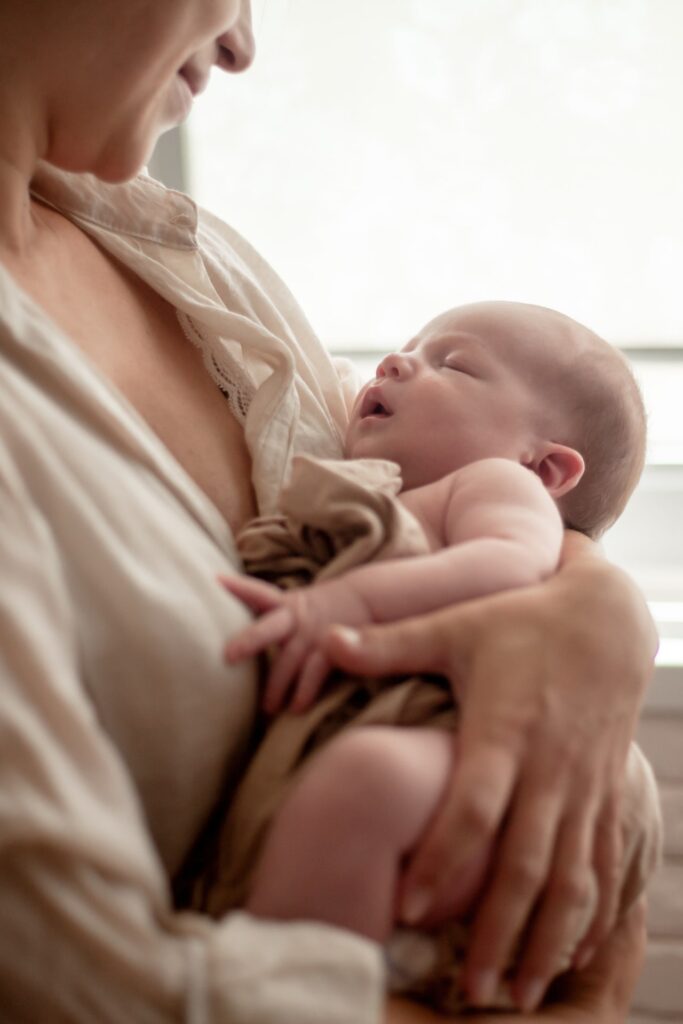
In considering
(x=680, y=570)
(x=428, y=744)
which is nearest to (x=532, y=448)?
(x=428, y=744)

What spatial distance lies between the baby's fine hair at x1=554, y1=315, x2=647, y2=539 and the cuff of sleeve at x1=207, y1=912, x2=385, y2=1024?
26.1 inches

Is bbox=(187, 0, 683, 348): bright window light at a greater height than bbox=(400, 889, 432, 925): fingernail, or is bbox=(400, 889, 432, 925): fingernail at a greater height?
bbox=(187, 0, 683, 348): bright window light

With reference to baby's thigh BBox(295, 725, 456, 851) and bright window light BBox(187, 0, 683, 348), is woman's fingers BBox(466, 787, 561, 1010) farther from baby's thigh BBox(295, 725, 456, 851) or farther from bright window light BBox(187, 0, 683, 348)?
bright window light BBox(187, 0, 683, 348)

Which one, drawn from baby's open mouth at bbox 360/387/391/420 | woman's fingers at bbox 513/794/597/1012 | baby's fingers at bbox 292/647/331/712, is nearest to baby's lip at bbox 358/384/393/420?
baby's open mouth at bbox 360/387/391/420

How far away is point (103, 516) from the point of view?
67 cm

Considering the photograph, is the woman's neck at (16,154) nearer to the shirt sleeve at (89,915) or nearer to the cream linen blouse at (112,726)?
the cream linen blouse at (112,726)

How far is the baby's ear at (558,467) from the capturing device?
42.0 inches

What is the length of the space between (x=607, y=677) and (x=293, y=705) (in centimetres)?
24

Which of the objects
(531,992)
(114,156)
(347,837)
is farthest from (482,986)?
(114,156)

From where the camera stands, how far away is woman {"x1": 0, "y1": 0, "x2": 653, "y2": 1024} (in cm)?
54

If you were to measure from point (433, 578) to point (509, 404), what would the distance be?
0.34 metres

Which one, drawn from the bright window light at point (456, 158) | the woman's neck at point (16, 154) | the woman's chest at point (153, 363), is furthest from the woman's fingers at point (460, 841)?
the bright window light at point (456, 158)

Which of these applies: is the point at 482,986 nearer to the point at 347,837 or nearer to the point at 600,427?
the point at 347,837

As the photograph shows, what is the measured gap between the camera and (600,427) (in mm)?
1115
